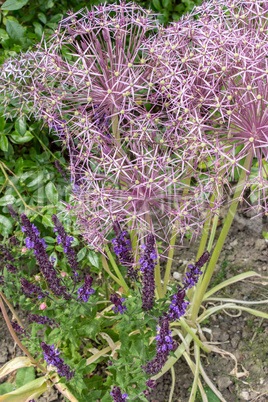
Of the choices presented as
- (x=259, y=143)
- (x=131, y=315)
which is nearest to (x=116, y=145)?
(x=259, y=143)

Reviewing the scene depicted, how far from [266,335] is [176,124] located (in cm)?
133

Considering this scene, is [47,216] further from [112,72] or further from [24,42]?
[24,42]

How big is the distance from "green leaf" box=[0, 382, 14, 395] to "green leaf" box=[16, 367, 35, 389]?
0.06m

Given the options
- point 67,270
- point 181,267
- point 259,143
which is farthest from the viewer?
point 181,267

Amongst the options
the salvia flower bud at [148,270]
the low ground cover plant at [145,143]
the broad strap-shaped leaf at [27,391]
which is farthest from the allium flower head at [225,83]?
the broad strap-shaped leaf at [27,391]

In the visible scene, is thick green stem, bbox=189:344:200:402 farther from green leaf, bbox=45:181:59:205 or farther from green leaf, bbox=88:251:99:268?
green leaf, bbox=45:181:59:205

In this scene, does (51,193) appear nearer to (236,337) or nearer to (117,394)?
(117,394)

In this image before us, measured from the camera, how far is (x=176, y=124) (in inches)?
57.1

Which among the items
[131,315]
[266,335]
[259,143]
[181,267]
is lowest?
[266,335]

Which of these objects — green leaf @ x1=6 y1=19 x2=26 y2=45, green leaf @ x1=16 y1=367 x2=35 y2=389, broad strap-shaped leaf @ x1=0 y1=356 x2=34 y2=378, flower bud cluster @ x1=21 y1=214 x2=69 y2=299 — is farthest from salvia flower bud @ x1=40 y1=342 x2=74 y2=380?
green leaf @ x1=6 y1=19 x2=26 y2=45

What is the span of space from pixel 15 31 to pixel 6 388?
1.93 metres

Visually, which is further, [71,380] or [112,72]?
[71,380]

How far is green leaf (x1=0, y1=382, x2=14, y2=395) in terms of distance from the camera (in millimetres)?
1867

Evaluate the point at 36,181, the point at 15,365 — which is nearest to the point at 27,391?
the point at 15,365
